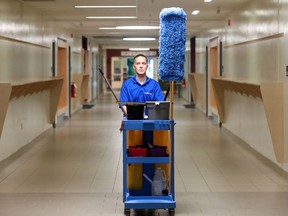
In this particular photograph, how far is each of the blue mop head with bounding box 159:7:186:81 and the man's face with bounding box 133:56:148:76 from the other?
0.97 ft

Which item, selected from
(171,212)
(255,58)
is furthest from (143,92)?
(255,58)

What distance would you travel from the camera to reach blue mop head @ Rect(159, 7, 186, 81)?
19.4 feet

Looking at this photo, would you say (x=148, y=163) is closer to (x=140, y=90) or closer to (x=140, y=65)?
(x=140, y=90)

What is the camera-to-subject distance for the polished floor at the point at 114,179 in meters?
6.42

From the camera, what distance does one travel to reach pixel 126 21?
52.9ft

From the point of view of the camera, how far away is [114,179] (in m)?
8.09

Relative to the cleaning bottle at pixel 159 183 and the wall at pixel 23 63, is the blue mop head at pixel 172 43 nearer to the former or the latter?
the cleaning bottle at pixel 159 183

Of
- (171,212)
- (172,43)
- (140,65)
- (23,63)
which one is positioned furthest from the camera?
(23,63)

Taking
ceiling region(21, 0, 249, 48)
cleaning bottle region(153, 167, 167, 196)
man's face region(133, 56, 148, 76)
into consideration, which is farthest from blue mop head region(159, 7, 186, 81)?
ceiling region(21, 0, 249, 48)

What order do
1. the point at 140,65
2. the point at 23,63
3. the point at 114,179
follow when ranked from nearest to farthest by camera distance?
the point at 140,65, the point at 114,179, the point at 23,63

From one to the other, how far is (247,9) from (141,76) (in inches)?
236

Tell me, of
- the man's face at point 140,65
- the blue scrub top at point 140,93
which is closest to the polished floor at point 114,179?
the blue scrub top at point 140,93

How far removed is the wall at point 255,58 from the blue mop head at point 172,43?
8.49 feet

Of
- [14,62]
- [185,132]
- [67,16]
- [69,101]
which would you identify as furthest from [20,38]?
[69,101]
